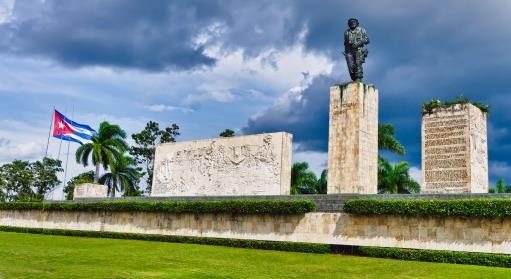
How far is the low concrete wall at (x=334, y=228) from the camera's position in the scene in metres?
11.7

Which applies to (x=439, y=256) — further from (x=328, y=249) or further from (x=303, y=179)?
(x=303, y=179)

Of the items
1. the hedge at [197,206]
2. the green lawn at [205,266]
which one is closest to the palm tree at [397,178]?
the hedge at [197,206]

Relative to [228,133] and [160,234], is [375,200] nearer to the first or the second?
[160,234]

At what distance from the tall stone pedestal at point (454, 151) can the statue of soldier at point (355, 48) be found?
3042 millimetres

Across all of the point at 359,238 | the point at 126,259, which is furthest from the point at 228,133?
the point at 126,259

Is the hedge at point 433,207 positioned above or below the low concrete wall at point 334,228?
above

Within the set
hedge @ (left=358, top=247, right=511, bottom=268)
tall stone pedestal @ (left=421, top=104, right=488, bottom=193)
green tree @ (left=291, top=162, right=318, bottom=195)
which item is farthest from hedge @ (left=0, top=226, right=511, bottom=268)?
green tree @ (left=291, top=162, right=318, bottom=195)

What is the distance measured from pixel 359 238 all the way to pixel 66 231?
453 inches

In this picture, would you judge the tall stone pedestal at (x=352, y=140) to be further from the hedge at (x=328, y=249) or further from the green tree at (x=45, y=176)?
the green tree at (x=45, y=176)

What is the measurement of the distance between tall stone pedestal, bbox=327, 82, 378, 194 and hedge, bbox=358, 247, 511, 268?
292 centimetres

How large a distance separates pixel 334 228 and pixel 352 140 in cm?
288

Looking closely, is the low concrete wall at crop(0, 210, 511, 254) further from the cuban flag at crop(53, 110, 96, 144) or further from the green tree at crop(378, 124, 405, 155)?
the green tree at crop(378, 124, 405, 155)

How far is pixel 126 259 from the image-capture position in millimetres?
10477

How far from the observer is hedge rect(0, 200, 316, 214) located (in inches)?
572
